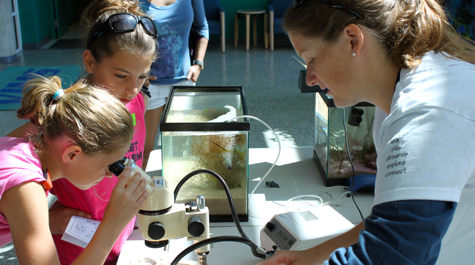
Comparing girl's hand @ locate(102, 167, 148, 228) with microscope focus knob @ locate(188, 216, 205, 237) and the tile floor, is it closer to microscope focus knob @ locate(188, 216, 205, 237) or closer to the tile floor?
microscope focus knob @ locate(188, 216, 205, 237)

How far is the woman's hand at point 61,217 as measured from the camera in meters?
1.23

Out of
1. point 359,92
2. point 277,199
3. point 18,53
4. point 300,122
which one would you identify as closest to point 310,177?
point 277,199

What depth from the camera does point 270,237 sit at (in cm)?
116

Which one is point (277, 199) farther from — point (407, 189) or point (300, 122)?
point (300, 122)

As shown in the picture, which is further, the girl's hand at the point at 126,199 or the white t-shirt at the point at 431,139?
the girl's hand at the point at 126,199

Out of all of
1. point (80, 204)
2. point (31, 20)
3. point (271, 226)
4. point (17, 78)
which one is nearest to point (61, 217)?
point (80, 204)

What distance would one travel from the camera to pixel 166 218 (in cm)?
94

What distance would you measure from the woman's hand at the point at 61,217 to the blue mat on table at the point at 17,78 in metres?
3.25

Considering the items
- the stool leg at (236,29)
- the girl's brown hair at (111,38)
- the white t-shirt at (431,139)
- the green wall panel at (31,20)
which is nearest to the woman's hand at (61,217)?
the girl's brown hair at (111,38)

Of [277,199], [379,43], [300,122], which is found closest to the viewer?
[379,43]

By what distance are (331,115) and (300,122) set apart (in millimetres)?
2403

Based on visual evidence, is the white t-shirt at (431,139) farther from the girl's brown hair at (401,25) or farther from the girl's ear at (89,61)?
the girl's ear at (89,61)

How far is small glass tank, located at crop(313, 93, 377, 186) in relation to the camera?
1631 millimetres

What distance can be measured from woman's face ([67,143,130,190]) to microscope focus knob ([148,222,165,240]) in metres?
0.21
